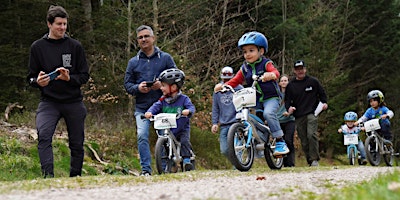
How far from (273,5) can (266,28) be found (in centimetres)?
123

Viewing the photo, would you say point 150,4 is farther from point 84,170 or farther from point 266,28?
point 266,28

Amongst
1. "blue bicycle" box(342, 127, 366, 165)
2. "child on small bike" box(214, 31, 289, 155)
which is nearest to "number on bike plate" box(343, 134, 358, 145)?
"blue bicycle" box(342, 127, 366, 165)

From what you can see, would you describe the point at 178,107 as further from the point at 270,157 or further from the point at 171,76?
the point at 270,157

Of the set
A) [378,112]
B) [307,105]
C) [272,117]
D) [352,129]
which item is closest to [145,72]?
[272,117]

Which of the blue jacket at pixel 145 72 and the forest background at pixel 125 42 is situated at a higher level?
the forest background at pixel 125 42

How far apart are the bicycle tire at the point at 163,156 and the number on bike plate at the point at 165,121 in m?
0.19

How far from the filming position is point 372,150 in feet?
50.0

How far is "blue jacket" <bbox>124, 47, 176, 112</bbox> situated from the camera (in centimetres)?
1002

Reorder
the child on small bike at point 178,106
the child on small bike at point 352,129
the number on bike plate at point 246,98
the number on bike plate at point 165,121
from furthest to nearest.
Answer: the child on small bike at point 352,129, the child on small bike at point 178,106, the number on bike plate at point 165,121, the number on bike plate at point 246,98

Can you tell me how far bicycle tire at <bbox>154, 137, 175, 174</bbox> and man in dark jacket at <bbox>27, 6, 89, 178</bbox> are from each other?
4.04 feet

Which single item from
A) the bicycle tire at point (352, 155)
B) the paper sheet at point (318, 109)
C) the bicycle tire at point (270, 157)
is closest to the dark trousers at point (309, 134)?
the paper sheet at point (318, 109)

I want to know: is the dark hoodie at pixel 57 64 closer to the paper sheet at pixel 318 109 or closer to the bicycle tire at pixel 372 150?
the paper sheet at pixel 318 109

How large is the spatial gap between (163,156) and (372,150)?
23.7 ft

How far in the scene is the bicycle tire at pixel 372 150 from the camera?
1493cm
